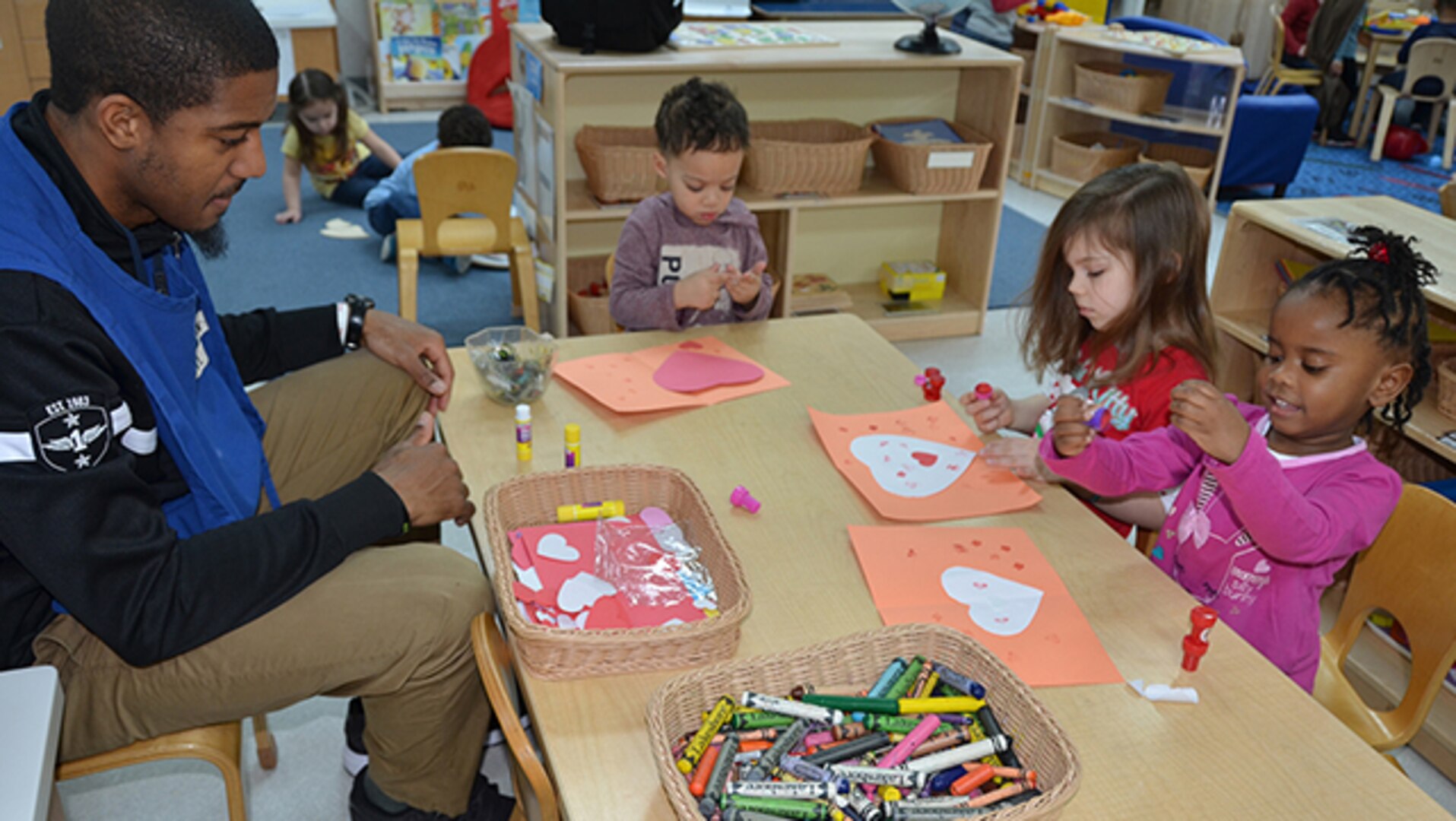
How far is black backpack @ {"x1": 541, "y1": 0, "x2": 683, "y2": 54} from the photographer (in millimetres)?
2941

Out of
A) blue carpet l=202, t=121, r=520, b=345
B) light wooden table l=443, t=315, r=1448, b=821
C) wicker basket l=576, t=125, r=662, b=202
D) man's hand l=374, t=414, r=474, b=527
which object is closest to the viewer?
light wooden table l=443, t=315, r=1448, b=821

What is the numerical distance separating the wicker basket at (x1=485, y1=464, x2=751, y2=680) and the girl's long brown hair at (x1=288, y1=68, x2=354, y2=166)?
141 inches

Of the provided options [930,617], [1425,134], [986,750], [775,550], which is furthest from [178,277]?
[1425,134]

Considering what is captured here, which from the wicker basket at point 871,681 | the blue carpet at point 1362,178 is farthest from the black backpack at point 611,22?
the blue carpet at point 1362,178

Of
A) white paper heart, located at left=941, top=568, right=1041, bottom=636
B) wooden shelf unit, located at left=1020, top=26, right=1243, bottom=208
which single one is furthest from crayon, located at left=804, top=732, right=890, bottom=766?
wooden shelf unit, located at left=1020, top=26, right=1243, bottom=208

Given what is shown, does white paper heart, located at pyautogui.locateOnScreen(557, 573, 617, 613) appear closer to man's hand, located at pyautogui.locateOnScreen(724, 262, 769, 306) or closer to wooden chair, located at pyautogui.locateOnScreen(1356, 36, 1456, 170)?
man's hand, located at pyautogui.locateOnScreen(724, 262, 769, 306)

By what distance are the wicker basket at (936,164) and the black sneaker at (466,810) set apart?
94.9 inches

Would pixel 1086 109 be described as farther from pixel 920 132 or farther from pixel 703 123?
pixel 703 123

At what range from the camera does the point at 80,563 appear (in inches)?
42.8

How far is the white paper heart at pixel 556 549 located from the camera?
1.27 meters

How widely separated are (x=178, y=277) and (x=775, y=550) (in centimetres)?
88

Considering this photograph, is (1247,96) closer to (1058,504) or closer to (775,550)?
(1058,504)

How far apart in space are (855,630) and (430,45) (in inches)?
229

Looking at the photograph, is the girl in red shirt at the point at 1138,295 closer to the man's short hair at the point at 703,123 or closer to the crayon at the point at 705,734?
the man's short hair at the point at 703,123
